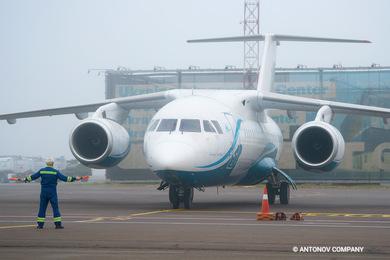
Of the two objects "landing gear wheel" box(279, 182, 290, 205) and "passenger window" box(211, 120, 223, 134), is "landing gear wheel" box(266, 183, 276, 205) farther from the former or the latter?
"passenger window" box(211, 120, 223, 134)

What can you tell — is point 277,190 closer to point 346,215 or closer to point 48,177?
point 346,215

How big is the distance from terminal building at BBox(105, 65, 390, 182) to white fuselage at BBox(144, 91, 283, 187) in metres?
27.6

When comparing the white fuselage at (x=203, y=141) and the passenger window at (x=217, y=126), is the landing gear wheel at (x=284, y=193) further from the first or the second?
the passenger window at (x=217, y=126)

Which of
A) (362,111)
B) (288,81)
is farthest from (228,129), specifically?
(288,81)

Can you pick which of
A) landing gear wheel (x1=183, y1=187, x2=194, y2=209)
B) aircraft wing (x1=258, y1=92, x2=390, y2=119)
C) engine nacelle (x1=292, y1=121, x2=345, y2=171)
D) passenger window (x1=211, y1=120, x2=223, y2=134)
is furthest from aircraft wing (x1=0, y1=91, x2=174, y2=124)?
landing gear wheel (x1=183, y1=187, x2=194, y2=209)

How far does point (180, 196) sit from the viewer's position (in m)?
22.7

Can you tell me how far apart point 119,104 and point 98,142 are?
1981mm

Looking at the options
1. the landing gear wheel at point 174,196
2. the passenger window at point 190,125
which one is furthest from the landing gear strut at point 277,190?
the passenger window at point 190,125

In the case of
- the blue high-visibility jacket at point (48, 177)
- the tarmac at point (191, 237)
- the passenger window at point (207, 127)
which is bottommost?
the tarmac at point (191, 237)

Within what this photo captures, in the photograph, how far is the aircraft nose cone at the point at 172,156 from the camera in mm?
20703

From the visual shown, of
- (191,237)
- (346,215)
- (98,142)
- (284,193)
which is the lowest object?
(284,193)

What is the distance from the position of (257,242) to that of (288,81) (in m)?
41.2

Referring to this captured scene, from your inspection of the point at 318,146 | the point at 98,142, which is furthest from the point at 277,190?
the point at 98,142

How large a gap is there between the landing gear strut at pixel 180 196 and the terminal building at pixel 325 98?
3011cm
